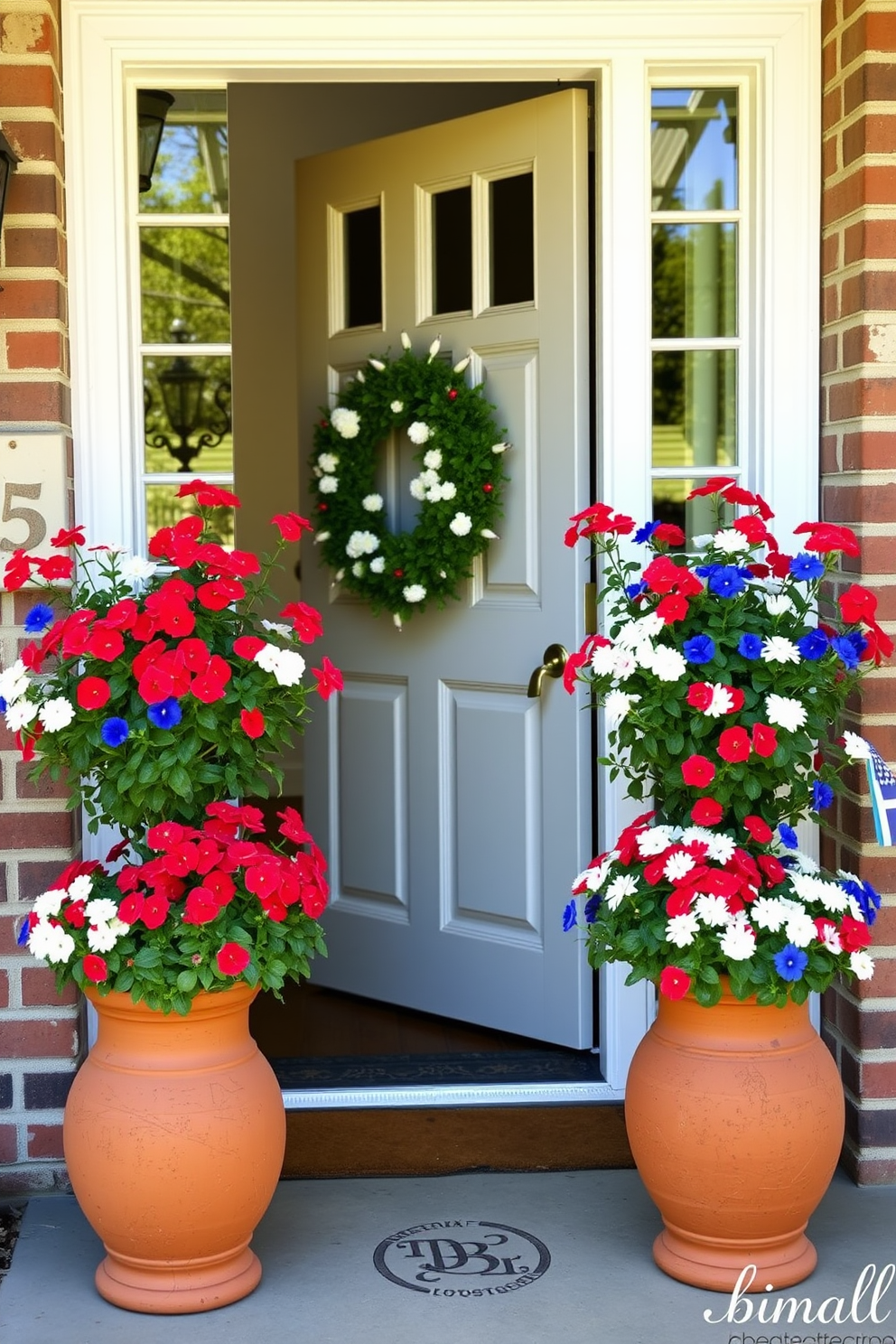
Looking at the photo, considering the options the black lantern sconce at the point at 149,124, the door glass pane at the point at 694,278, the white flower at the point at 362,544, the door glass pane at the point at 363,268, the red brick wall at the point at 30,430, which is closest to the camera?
the red brick wall at the point at 30,430

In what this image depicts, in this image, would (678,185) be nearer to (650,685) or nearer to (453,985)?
(650,685)

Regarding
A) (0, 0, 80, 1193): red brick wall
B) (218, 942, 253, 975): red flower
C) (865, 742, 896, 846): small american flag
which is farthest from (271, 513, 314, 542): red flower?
(865, 742, 896, 846): small american flag

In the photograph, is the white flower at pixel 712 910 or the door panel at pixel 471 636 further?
the door panel at pixel 471 636

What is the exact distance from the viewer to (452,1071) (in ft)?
10.8

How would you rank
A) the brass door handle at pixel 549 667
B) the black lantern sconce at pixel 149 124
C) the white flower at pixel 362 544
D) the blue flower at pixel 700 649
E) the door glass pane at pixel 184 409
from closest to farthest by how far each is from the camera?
the blue flower at pixel 700 649 < the black lantern sconce at pixel 149 124 < the door glass pane at pixel 184 409 < the brass door handle at pixel 549 667 < the white flower at pixel 362 544

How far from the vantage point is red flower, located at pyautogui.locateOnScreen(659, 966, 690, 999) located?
89.7 inches

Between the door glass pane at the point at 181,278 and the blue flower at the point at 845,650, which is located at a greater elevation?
the door glass pane at the point at 181,278

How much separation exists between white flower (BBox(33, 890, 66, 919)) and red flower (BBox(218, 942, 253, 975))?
0.29 m

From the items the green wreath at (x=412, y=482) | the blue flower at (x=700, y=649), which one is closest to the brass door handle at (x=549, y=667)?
the green wreath at (x=412, y=482)

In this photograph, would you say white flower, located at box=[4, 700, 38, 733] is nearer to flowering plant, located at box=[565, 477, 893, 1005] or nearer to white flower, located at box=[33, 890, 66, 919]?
white flower, located at box=[33, 890, 66, 919]

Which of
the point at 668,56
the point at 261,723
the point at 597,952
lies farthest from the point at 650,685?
the point at 668,56

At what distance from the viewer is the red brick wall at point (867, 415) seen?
2699 millimetres

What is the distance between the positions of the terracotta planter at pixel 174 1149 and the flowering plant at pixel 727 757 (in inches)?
23.8

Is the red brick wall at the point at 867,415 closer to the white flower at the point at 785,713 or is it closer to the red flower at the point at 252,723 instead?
the white flower at the point at 785,713
